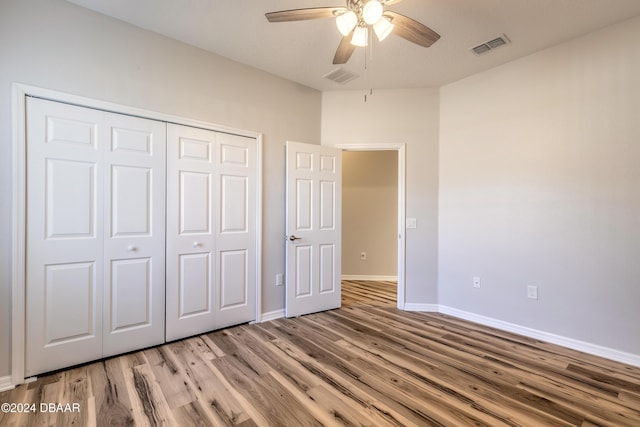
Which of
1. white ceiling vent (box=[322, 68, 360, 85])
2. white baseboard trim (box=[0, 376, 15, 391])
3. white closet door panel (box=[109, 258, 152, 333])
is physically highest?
white ceiling vent (box=[322, 68, 360, 85])

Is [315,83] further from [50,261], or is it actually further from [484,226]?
[50,261]

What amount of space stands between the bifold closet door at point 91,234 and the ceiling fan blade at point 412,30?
2.08 m

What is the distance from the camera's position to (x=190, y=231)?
8.95 feet

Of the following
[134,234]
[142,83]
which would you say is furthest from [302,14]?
[134,234]

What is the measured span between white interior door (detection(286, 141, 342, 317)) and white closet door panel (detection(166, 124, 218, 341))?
0.85m

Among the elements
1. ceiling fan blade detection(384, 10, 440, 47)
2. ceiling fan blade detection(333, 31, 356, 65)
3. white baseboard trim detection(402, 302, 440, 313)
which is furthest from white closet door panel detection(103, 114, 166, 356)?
white baseboard trim detection(402, 302, 440, 313)

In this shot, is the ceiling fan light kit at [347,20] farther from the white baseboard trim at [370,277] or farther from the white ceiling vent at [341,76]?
the white baseboard trim at [370,277]

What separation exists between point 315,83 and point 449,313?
10.5 ft

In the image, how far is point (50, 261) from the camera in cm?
208

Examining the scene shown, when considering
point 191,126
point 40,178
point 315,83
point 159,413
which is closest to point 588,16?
point 315,83

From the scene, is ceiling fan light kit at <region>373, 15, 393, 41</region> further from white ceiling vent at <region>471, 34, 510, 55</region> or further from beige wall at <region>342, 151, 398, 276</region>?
beige wall at <region>342, 151, 398, 276</region>

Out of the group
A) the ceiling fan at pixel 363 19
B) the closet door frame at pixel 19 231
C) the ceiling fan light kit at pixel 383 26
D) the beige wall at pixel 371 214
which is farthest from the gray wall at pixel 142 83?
the beige wall at pixel 371 214

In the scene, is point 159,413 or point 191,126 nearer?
point 159,413

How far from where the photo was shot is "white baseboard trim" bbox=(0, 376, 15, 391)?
1.90m
